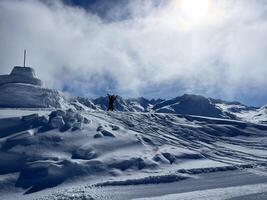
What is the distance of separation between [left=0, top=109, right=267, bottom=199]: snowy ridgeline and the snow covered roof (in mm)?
22350

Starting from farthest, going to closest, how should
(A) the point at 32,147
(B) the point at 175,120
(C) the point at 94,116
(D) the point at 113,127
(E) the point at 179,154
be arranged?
(B) the point at 175,120, (C) the point at 94,116, (D) the point at 113,127, (E) the point at 179,154, (A) the point at 32,147

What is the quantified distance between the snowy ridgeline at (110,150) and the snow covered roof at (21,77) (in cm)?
2235

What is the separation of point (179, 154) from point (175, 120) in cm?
1877

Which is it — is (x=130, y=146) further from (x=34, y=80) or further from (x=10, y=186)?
(x=34, y=80)

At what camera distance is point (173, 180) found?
50.7 meters

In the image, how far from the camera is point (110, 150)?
57375 mm

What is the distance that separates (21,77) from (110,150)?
3937 centimetres

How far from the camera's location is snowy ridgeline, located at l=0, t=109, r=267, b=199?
50375mm

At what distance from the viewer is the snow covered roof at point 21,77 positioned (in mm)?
88875

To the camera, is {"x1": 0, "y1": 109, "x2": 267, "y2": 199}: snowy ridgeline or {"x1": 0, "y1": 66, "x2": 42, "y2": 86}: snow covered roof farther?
{"x1": 0, "y1": 66, "x2": 42, "y2": 86}: snow covered roof

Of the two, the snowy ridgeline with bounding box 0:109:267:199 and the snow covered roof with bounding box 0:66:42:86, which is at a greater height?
the snow covered roof with bounding box 0:66:42:86

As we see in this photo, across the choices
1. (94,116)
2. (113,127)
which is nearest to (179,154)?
(113,127)

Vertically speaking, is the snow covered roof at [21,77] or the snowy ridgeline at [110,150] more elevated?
the snow covered roof at [21,77]

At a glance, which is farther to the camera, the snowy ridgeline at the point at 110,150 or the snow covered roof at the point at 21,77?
Result: the snow covered roof at the point at 21,77
